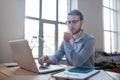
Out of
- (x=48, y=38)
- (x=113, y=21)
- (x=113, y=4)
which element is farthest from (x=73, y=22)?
(x=113, y=4)

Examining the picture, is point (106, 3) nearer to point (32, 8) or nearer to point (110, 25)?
point (110, 25)

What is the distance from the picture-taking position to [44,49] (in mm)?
3393

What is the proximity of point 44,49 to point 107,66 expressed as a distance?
4.80ft

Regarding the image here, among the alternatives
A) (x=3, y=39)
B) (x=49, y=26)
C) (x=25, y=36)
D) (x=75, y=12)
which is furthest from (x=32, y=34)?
(x=75, y=12)

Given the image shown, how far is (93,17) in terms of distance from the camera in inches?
175

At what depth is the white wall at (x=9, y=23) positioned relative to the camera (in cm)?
245

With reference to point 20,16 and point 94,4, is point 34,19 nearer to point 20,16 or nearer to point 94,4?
point 20,16

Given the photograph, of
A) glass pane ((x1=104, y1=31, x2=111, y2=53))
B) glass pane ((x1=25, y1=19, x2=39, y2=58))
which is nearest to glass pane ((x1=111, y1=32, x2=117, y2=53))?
glass pane ((x1=104, y1=31, x2=111, y2=53))

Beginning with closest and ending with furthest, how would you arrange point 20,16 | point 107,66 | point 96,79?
point 96,79 < point 20,16 < point 107,66

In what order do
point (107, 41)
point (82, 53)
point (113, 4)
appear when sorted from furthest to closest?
point (113, 4) < point (107, 41) < point (82, 53)

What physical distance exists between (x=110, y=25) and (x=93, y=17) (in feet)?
4.76

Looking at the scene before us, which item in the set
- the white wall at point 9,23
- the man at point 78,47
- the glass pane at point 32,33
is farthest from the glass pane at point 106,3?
the man at point 78,47

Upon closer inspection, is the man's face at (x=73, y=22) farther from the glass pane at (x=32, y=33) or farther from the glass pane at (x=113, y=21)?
the glass pane at (x=113, y=21)

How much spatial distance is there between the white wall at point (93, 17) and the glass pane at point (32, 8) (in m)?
1.13
